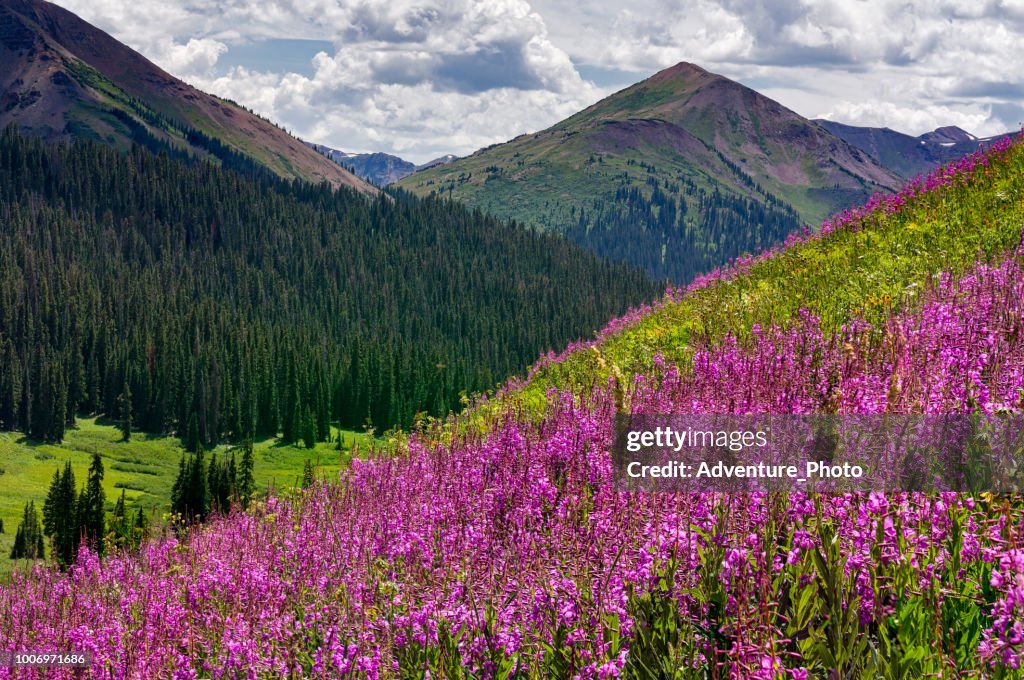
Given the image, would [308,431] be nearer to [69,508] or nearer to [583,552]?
[69,508]

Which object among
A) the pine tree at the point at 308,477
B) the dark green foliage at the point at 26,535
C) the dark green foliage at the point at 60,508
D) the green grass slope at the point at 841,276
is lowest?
the dark green foliage at the point at 26,535

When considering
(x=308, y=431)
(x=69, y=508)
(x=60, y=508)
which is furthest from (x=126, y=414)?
(x=69, y=508)

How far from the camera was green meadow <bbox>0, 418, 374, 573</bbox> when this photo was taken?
4596 inches

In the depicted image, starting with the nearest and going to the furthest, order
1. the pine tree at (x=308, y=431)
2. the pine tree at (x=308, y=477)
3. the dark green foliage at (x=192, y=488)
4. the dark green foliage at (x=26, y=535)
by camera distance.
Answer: the pine tree at (x=308, y=477), the dark green foliage at (x=26, y=535), the dark green foliage at (x=192, y=488), the pine tree at (x=308, y=431)

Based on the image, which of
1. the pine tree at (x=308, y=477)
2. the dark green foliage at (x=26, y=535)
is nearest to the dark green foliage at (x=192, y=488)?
the dark green foliage at (x=26, y=535)

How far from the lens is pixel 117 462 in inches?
5241

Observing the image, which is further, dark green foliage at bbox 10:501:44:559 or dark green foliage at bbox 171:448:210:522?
dark green foliage at bbox 171:448:210:522

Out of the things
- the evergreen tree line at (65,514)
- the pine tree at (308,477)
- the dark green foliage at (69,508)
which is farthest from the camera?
the dark green foliage at (69,508)

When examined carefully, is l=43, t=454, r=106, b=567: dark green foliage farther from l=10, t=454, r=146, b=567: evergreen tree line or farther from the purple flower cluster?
the purple flower cluster

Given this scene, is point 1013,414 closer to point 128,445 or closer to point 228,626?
point 228,626

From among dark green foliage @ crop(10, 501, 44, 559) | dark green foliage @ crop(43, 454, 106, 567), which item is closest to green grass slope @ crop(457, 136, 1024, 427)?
dark green foliage @ crop(43, 454, 106, 567)

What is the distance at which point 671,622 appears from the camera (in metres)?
4.85

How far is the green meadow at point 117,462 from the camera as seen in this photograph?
116750mm

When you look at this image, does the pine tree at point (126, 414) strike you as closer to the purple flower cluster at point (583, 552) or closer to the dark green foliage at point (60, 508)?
the dark green foliage at point (60, 508)
